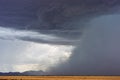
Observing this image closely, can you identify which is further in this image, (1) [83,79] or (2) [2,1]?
(2) [2,1]

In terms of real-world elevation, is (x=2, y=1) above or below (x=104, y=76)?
above

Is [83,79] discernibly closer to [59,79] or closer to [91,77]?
[91,77]

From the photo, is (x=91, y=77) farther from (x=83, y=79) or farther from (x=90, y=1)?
(x=90, y=1)

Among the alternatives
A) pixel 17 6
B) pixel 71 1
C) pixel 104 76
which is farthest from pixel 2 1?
pixel 104 76

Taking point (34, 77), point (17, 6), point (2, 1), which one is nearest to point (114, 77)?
point (34, 77)

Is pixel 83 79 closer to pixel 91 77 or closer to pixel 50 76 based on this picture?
pixel 91 77

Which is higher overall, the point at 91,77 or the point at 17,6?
the point at 17,6

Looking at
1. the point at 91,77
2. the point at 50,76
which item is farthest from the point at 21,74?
the point at 91,77
